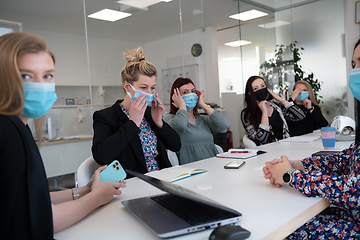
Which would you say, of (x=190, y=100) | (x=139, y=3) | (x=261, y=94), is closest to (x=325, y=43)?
(x=261, y=94)

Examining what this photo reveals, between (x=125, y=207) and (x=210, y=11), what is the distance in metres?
6.21

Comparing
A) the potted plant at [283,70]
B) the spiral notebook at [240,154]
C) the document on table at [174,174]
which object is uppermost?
the potted plant at [283,70]

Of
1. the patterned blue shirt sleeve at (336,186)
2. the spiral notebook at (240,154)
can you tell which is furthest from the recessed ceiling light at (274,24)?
the patterned blue shirt sleeve at (336,186)

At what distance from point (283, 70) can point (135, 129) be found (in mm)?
4897

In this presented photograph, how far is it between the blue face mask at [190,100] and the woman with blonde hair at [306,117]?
1.81 meters

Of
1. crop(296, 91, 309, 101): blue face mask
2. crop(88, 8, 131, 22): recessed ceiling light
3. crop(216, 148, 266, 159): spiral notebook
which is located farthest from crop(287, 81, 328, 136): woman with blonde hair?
crop(88, 8, 131, 22): recessed ceiling light

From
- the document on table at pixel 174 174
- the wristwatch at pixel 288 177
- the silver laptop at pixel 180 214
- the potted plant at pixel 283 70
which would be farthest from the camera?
the potted plant at pixel 283 70

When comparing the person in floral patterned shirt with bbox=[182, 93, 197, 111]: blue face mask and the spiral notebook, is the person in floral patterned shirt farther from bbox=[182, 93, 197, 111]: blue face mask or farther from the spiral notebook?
bbox=[182, 93, 197, 111]: blue face mask

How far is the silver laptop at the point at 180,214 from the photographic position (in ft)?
2.69

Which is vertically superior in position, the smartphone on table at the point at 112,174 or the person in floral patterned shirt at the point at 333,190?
the smartphone on table at the point at 112,174

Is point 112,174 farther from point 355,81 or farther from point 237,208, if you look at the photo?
point 355,81

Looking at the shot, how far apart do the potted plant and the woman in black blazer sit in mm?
4027

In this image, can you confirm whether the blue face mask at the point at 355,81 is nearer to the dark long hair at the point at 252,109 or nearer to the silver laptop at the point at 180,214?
the silver laptop at the point at 180,214

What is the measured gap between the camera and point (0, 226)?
2.30ft
